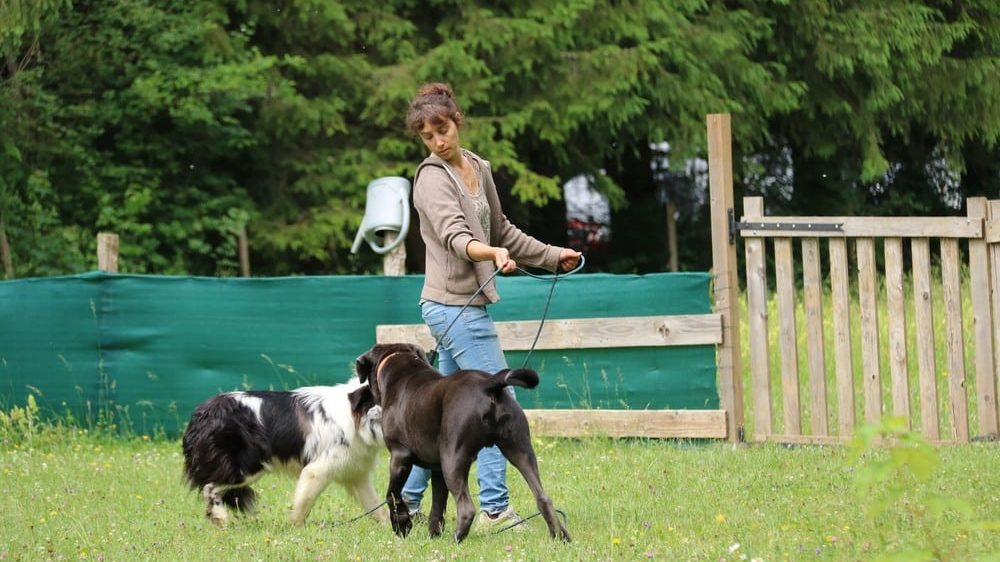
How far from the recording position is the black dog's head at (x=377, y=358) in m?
6.07

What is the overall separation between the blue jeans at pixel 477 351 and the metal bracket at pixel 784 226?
3.21m

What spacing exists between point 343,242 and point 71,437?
246 inches

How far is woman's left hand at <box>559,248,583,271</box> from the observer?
6.07 m

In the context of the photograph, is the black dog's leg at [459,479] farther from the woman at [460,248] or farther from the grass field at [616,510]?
the woman at [460,248]

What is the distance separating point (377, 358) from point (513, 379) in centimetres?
101

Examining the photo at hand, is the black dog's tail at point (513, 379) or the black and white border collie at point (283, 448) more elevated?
the black dog's tail at point (513, 379)

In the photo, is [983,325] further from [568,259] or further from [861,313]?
[568,259]

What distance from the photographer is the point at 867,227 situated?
8.48 m

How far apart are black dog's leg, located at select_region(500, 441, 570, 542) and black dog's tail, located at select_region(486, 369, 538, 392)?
0.27m

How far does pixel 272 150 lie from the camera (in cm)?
1642

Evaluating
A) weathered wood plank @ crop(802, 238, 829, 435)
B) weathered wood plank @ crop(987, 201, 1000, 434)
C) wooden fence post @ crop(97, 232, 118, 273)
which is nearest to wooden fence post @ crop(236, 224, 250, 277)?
wooden fence post @ crop(97, 232, 118, 273)

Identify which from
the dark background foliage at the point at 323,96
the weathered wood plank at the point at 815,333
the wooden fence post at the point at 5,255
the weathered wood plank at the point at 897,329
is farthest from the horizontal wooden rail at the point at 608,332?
the wooden fence post at the point at 5,255

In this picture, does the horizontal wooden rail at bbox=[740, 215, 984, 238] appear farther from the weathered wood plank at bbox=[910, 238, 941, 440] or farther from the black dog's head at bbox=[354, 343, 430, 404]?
the black dog's head at bbox=[354, 343, 430, 404]

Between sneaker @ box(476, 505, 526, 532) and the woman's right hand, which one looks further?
sneaker @ box(476, 505, 526, 532)
